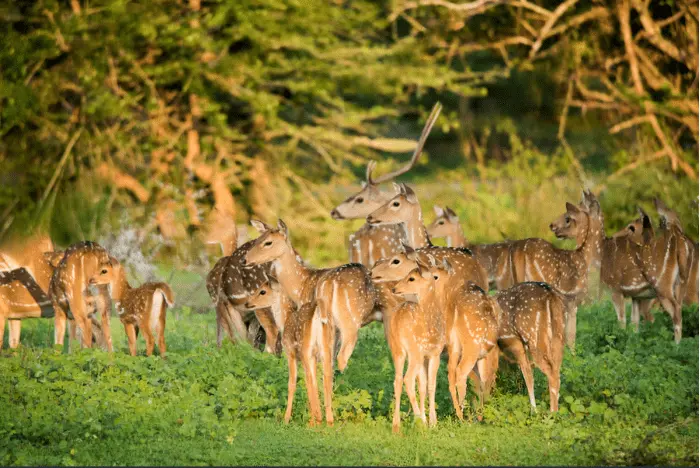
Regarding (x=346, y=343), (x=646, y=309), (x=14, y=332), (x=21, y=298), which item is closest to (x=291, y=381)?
(x=346, y=343)

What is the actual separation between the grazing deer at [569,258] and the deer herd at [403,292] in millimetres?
14

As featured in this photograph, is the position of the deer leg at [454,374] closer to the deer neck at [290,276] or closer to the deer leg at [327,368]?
the deer leg at [327,368]

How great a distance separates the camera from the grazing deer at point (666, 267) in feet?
37.0

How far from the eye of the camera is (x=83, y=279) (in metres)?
10.4

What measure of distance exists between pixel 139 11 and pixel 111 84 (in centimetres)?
130

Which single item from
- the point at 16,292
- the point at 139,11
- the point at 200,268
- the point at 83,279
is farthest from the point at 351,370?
the point at 139,11

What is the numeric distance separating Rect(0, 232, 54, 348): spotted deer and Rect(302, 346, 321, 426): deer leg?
3629 mm

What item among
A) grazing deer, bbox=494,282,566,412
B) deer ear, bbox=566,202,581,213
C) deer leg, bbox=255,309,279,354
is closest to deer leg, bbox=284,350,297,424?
grazing deer, bbox=494,282,566,412

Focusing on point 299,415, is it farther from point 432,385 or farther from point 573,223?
point 573,223

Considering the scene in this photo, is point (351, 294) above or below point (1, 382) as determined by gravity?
above

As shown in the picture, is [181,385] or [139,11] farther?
[139,11]

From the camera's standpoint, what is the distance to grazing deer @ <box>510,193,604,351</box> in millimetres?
10820

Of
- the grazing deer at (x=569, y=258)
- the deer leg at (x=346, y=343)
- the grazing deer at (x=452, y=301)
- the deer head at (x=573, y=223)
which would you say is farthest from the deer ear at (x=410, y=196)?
the deer leg at (x=346, y=343)

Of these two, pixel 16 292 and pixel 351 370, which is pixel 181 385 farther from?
pixel 16 292
